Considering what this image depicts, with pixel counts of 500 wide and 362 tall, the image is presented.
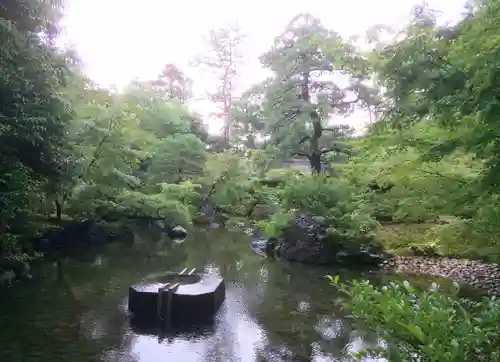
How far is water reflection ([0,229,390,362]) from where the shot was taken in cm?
632

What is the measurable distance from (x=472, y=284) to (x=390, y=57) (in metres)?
7.22

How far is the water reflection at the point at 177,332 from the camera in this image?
20.7ft

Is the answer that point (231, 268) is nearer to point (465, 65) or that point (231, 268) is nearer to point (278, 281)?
point (278, 281)

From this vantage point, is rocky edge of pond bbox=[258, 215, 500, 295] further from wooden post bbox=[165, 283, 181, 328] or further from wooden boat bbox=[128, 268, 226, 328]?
wooden post bbox=[165, 283, 181, 328]

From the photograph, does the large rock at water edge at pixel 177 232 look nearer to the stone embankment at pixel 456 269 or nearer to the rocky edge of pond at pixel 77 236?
the rocky edge of pond at pixel 77 236

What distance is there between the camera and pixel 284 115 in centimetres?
1970

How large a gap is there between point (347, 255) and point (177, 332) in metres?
→ 6.72

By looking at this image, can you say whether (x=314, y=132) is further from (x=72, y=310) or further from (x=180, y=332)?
(x=180, y=332)

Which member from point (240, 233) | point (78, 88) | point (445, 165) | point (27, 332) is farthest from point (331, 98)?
point (27, 332)

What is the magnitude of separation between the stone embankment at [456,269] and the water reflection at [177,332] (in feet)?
7.41

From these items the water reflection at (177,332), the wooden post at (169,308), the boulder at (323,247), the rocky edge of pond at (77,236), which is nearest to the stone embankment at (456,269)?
the boulder at (323,247)

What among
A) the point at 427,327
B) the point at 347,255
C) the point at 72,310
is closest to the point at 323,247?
the point at 347,255

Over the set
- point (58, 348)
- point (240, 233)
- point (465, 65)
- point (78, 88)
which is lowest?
point (58, 348)

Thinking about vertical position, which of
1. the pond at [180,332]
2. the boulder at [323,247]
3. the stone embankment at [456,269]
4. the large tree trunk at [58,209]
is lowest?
the pond at [180,332]
